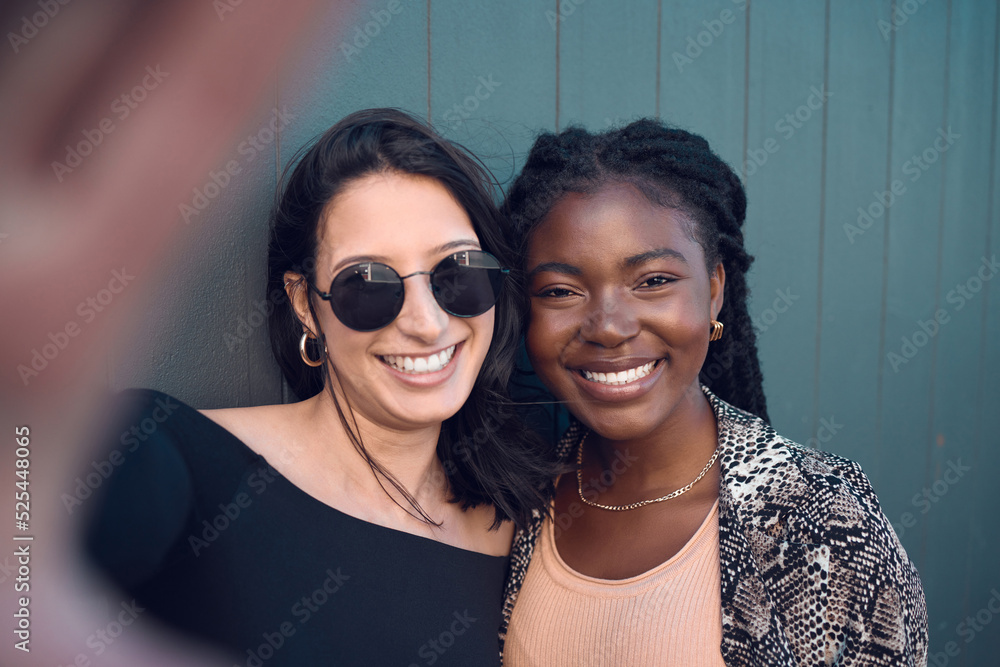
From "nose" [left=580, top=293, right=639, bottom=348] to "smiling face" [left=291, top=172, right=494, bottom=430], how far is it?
26 centimetres

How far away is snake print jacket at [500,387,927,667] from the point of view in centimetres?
135

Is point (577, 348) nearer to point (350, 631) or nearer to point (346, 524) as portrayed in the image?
point (346, 524)

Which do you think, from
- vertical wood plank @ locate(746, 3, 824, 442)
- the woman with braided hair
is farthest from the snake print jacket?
vertical wood plank @ locate(746, 3, 824, 442)

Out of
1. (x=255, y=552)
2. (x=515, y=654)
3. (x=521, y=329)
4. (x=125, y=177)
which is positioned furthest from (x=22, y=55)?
(x=515, y=654)

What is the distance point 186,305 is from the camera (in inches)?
63.9

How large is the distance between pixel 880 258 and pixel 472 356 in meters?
1.98

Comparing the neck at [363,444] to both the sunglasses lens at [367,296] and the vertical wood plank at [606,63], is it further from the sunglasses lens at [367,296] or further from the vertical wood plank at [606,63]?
the vertical wood plank at [606,63]

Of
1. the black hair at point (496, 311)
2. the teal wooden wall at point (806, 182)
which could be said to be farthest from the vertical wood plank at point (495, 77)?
the black hair at point (496, 311)

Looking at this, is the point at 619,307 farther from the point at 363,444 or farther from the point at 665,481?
the point at 363,444

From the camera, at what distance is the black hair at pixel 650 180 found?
1.64 metres

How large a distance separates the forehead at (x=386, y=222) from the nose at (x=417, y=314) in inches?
1.8

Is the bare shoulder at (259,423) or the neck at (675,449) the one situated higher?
the bare shoulder at (259,423)

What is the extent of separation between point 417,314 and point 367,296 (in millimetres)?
108

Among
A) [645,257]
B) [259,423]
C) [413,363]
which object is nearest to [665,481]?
[645,257]
